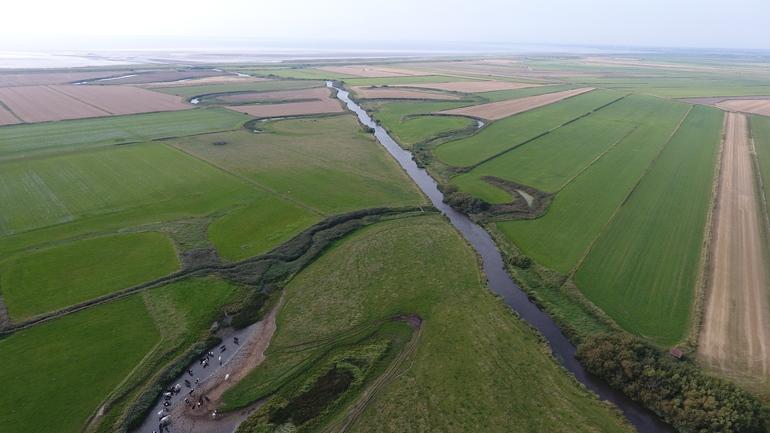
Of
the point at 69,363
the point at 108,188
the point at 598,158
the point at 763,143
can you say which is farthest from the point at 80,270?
the point at 763,143

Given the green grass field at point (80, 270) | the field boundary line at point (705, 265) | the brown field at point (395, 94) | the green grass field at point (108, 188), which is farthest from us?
the brown field at point (395, 94)

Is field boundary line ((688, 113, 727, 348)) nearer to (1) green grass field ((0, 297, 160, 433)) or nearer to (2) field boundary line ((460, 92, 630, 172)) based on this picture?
(2) field boundary line ((460, 92, 630, 172))

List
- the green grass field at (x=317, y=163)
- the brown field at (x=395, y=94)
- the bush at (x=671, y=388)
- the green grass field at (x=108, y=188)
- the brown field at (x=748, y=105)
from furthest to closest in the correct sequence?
1. the brown field at (x=395, y=94)
2. the brown field at (x=748, y=105)
3. the green grass field at (x=317, y=163)
4. the green grass field at (x=108, y=188)
5. the bush at (x=671, y=388)

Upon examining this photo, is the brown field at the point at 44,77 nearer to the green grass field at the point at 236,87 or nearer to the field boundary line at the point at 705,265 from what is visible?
the green grass field at the point at 236,87

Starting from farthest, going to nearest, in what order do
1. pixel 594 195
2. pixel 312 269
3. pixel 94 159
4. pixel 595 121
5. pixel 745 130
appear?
pixel 595 121, pixel 745 130, pixel 94 159, pixel 594 195, pixel 312 269

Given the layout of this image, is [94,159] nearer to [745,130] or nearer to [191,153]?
[191,153]

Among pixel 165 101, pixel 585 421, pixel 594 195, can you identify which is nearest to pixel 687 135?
pixel 594 195

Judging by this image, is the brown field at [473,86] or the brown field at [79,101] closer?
the brown field at [79,101]

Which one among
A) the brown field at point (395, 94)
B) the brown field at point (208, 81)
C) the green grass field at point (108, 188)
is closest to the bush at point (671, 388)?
the green grass field at point (108, 188)
